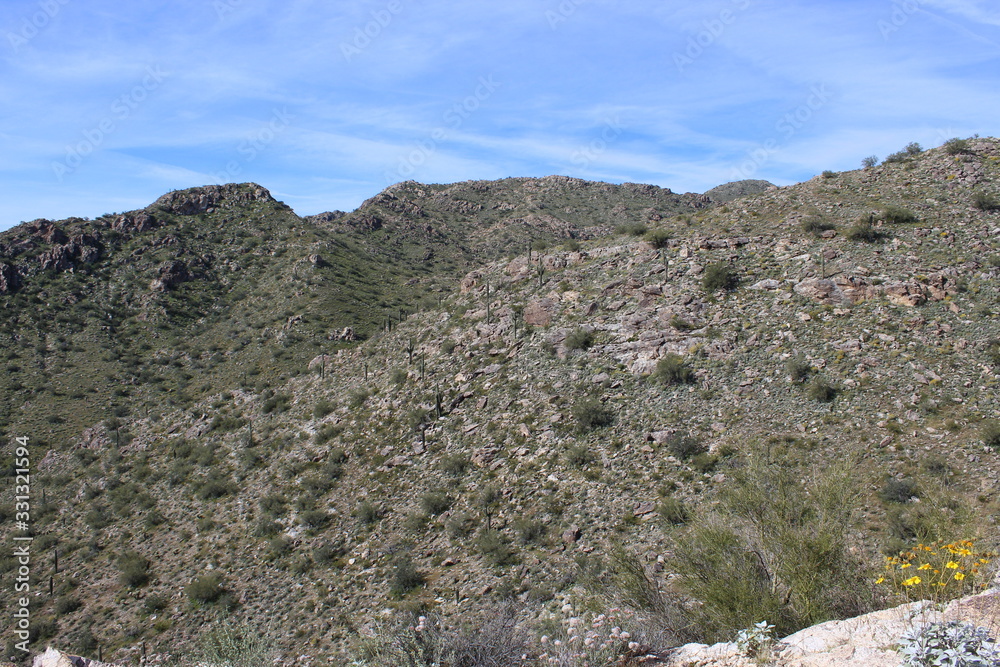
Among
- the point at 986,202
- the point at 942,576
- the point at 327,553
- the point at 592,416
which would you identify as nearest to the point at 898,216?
the point at 986,202

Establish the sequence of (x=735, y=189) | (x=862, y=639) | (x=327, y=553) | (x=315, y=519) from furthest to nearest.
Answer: (x=735, y=189)
(x=315, y=519)
(x=327, y=553)
(x=862, y=639)

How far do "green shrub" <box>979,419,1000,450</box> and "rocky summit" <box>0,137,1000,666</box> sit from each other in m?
0.27

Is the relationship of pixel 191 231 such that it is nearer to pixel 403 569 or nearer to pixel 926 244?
pixel 403 569

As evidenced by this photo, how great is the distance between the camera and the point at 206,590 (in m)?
20.9

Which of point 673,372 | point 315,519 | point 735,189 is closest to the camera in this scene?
point 673,372

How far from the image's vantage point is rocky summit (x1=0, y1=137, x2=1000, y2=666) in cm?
948

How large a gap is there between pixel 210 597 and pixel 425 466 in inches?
371

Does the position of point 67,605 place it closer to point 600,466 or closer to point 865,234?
point 600,466

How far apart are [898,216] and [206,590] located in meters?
34.6

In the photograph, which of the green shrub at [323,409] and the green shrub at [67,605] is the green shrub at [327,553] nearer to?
the green shrub at [323,409]

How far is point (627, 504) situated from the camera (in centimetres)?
1834

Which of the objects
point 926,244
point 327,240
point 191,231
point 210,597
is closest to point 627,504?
point 210,597

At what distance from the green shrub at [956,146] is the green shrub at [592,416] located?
26.5 meters

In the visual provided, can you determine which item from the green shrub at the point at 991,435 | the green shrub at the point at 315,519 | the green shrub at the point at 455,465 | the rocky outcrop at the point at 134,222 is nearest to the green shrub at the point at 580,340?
the green shrub at the point at 455,465
